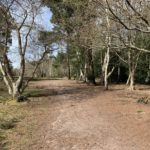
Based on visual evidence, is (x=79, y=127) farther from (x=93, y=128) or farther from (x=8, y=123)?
(x=8, y=123)

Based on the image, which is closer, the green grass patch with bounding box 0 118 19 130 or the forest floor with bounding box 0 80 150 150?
the forest floor with bounding box 0 80 150 150

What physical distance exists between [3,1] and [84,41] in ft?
17.1

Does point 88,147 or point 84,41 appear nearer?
point 88,147

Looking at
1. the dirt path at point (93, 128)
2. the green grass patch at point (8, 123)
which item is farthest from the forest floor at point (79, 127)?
the green grass patch at point (8, 123)

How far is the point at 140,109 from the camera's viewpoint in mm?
17062

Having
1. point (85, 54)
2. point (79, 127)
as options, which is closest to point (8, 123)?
point (79, 127)

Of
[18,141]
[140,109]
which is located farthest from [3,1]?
[18,141]

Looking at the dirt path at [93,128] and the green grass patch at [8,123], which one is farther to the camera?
the green grass patch at [8,123]

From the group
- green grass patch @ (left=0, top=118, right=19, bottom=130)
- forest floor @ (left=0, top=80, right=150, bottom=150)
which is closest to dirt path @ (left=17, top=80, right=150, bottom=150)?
forest floor @ (left=0, top=80, right=150, bottom=150)

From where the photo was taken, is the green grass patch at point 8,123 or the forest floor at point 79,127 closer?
the forest floor at point 79,127

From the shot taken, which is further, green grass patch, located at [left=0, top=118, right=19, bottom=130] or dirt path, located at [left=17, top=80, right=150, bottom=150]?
green grass patch, located at [left=0, top=118, right=19, bottom=130]

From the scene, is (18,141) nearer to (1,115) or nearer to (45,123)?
(45,123)

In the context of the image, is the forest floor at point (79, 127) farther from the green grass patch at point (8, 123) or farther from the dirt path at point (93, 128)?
the green grass patch at point (8, 123)

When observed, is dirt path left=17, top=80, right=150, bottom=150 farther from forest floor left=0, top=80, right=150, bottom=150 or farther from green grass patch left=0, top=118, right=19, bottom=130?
green grass patch left=0, top=118, right=19, bottom=130
